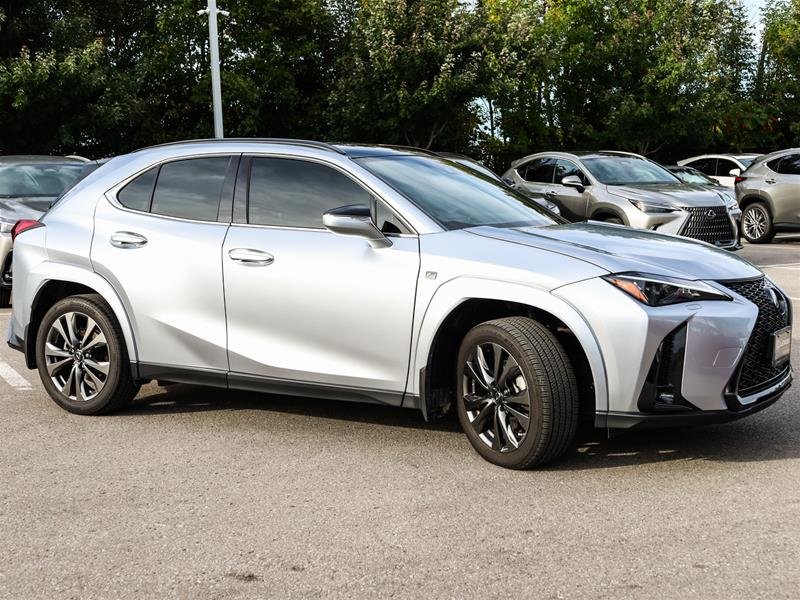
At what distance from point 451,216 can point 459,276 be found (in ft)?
1.76

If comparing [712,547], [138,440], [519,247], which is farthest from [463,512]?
[138,440]

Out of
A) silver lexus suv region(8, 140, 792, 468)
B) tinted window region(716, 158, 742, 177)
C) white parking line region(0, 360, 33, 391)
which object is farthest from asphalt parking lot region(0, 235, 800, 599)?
tinted window region(716, 158, 742, 177)

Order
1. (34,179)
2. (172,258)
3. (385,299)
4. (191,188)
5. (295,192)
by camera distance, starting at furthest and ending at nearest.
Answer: (34,179)
(191,188)
(172,258)
(295,192)
(385,299)

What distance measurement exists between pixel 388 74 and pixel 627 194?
14.9m

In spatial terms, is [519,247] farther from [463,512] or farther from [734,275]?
[463,512]

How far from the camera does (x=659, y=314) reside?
14.9 feet

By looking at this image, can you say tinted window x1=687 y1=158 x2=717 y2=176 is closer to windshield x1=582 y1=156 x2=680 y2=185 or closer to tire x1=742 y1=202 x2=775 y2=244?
tire x1=742 y1=202 x2=775 y2=244

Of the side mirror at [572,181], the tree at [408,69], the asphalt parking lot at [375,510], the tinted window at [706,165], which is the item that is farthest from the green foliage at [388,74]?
the asphalt parking lot at [375,510]

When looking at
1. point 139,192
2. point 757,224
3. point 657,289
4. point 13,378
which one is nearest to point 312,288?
point 139,192

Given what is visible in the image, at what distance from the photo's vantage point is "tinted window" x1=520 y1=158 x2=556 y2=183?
15766mm

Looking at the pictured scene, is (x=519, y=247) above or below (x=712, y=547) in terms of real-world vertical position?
above

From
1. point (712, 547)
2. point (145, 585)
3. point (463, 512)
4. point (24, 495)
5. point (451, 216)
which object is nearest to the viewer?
point (145, 585)

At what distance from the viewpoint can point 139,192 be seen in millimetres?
6145

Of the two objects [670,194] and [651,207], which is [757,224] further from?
[651,207]
